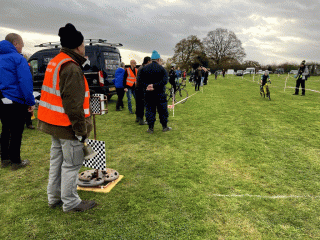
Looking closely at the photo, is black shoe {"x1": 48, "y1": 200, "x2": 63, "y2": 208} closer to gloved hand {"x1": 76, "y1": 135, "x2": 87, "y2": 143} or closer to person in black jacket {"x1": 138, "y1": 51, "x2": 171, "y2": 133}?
gloved hand {"x1": 76, "y1": 135, "x2": 87, "y2": 143}

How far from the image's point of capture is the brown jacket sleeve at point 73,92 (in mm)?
2230

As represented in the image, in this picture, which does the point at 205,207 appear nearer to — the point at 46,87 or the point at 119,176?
the point at 119,176

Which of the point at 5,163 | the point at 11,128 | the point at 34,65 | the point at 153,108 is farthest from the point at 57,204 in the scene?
the point at 34,65

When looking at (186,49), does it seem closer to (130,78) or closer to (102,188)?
(130,78)

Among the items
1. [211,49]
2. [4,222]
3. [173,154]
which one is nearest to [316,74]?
[211,49]

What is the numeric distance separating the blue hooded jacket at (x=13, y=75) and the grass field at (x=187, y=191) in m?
1.38

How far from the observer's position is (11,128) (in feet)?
12.4

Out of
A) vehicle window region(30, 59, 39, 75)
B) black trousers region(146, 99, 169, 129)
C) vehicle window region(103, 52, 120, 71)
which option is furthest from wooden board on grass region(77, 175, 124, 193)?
vehicle window region(30, 59, 39, 75)

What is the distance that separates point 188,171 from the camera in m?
3.88

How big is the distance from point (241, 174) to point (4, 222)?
136 inches

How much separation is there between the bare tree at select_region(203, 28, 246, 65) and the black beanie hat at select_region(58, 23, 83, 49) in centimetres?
6004

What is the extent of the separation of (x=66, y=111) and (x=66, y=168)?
686mm

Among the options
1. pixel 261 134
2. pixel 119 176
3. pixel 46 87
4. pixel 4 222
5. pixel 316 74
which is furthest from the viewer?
pixel 316 74

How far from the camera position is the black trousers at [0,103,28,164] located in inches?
146
